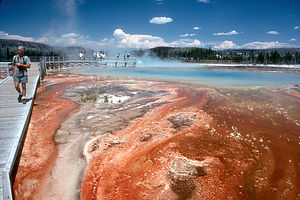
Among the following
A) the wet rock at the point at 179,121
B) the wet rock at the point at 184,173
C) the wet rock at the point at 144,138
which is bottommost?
the wet rock at the point at 184,173

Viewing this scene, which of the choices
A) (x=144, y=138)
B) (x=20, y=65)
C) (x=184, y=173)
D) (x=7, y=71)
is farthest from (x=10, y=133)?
(x=7, y=71)

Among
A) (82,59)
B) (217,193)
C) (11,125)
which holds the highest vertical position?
(82,59)

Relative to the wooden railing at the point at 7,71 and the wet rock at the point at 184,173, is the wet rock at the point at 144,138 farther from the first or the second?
the wooden railing at the point at 7,71

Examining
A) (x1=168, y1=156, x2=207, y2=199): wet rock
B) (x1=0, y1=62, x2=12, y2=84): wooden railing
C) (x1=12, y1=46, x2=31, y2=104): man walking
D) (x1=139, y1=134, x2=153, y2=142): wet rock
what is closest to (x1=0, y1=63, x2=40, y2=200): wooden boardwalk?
(x1=12, y1=46, x2=31, y2=104): man walking

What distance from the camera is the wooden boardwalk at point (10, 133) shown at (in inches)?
121

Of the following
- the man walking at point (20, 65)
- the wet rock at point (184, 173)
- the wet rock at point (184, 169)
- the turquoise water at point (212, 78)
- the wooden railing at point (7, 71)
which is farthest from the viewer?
the turquoise water at point (212, 78)

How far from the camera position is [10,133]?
456 cm

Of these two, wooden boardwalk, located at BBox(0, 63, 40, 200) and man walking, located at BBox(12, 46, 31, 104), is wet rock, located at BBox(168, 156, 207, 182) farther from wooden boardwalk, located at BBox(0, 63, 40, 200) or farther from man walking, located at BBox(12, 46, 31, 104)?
man walking, located at BBox(12, 46, 31, 104)

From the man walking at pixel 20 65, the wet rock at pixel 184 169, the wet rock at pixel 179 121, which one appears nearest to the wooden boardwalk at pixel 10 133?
the man walking at pixel 20 65

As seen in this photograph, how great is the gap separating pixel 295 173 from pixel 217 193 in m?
2.01

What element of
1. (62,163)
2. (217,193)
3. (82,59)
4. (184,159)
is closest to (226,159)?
(184,159)

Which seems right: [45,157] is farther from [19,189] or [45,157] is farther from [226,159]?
[226,159]

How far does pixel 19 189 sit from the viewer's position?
3402 millimetres

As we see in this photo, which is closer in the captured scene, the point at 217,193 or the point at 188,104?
the point at 217,193
